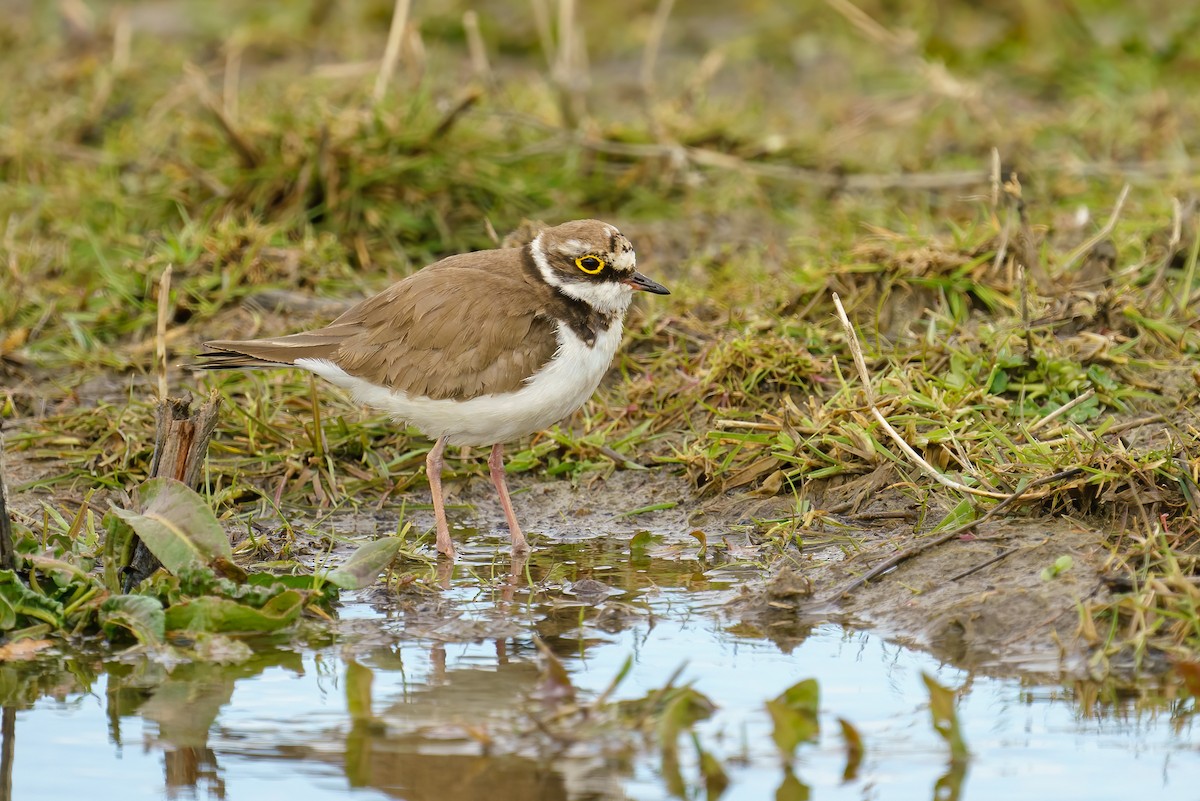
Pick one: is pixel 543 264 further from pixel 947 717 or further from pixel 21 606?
pixel 947 717

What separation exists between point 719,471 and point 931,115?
600cm

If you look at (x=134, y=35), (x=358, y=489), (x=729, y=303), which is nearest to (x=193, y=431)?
(x=358, y=489)

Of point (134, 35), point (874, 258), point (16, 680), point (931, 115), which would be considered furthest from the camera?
point (134, 35)

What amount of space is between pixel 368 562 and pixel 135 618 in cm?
83

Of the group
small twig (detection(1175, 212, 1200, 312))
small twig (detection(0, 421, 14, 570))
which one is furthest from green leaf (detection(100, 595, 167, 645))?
small twig (detection(1175, 212, 1200, 312))

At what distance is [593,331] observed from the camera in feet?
21.3

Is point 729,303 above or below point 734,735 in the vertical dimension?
above

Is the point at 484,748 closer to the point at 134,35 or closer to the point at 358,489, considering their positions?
the point at 358,489

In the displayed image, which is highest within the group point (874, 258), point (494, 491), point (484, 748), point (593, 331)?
point (874, 258)

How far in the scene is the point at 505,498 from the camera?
6.59 metres

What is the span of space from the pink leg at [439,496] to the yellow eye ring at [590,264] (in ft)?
3.11

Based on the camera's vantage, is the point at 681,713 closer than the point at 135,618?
Yes

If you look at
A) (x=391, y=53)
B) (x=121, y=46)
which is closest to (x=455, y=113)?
(x=391, y=53)

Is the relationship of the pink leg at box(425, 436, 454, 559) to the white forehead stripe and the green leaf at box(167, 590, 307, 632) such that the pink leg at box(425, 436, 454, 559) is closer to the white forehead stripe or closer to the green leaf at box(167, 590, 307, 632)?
the white forehead stripe
